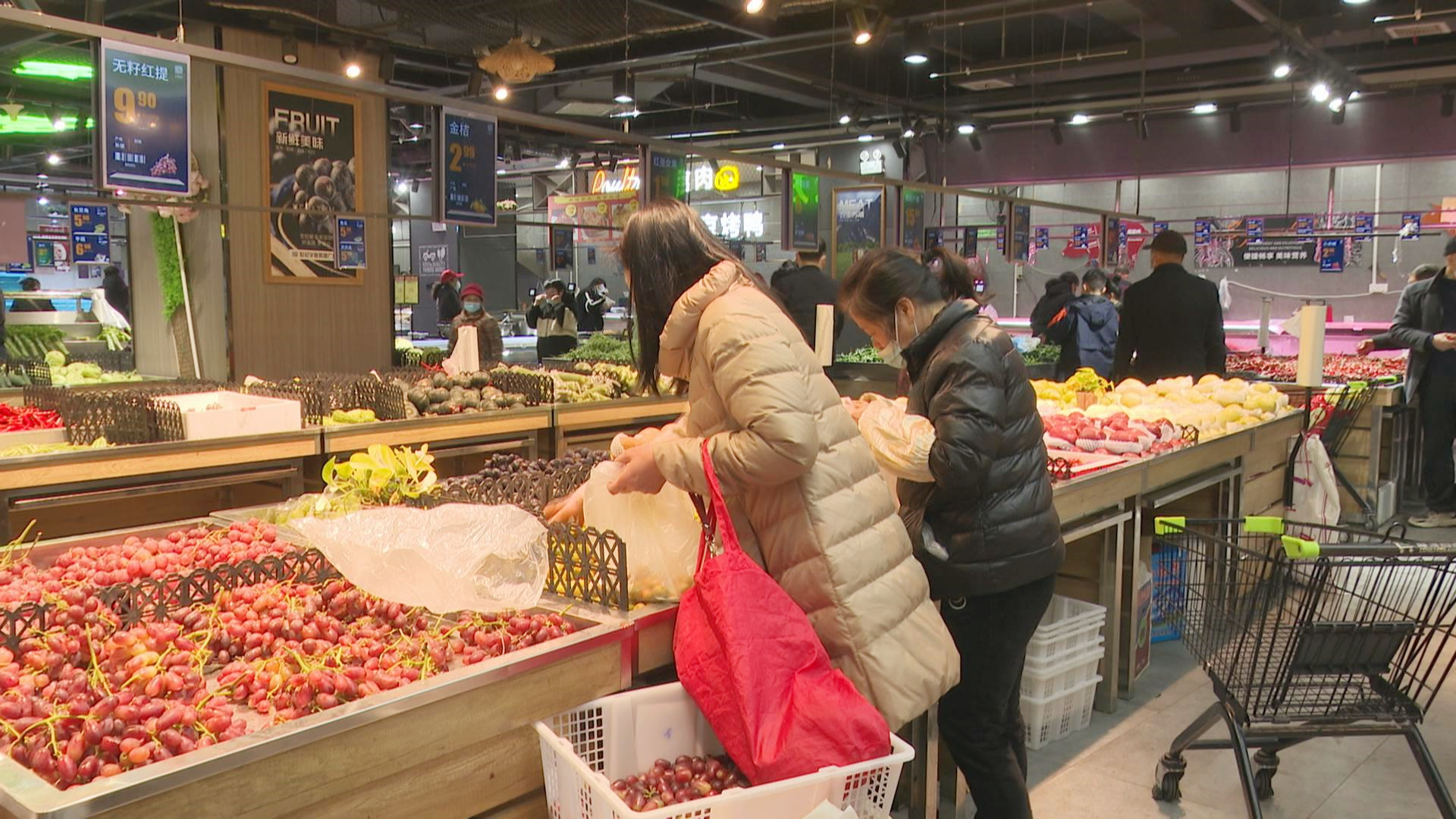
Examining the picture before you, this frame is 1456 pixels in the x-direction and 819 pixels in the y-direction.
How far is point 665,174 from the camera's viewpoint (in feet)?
20.2

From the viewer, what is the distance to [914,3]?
8969 millimetres

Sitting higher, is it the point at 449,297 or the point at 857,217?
the point at 857,217

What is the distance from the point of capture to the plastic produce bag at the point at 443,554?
2305 mm

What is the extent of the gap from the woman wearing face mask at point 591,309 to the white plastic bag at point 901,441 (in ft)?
40.1

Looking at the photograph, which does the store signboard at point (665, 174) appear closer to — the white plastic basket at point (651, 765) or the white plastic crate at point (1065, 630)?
the white plastic crate at point (1065, 630)

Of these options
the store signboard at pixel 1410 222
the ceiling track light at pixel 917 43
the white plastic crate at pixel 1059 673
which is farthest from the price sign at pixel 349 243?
the store signboard at pixel 1410 222

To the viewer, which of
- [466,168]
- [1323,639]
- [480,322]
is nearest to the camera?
[1323,639]

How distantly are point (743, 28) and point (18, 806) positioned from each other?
734 cm

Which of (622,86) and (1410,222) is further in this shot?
Answer: (1410,222)

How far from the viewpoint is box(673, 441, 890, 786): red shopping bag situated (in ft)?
6.68

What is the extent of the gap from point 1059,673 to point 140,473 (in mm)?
3906

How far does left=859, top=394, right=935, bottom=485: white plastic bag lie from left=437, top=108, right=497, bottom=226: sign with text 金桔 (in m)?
2.90

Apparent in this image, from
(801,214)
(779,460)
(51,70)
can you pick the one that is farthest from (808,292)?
(51,70)

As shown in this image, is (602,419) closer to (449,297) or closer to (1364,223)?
(449,297)
